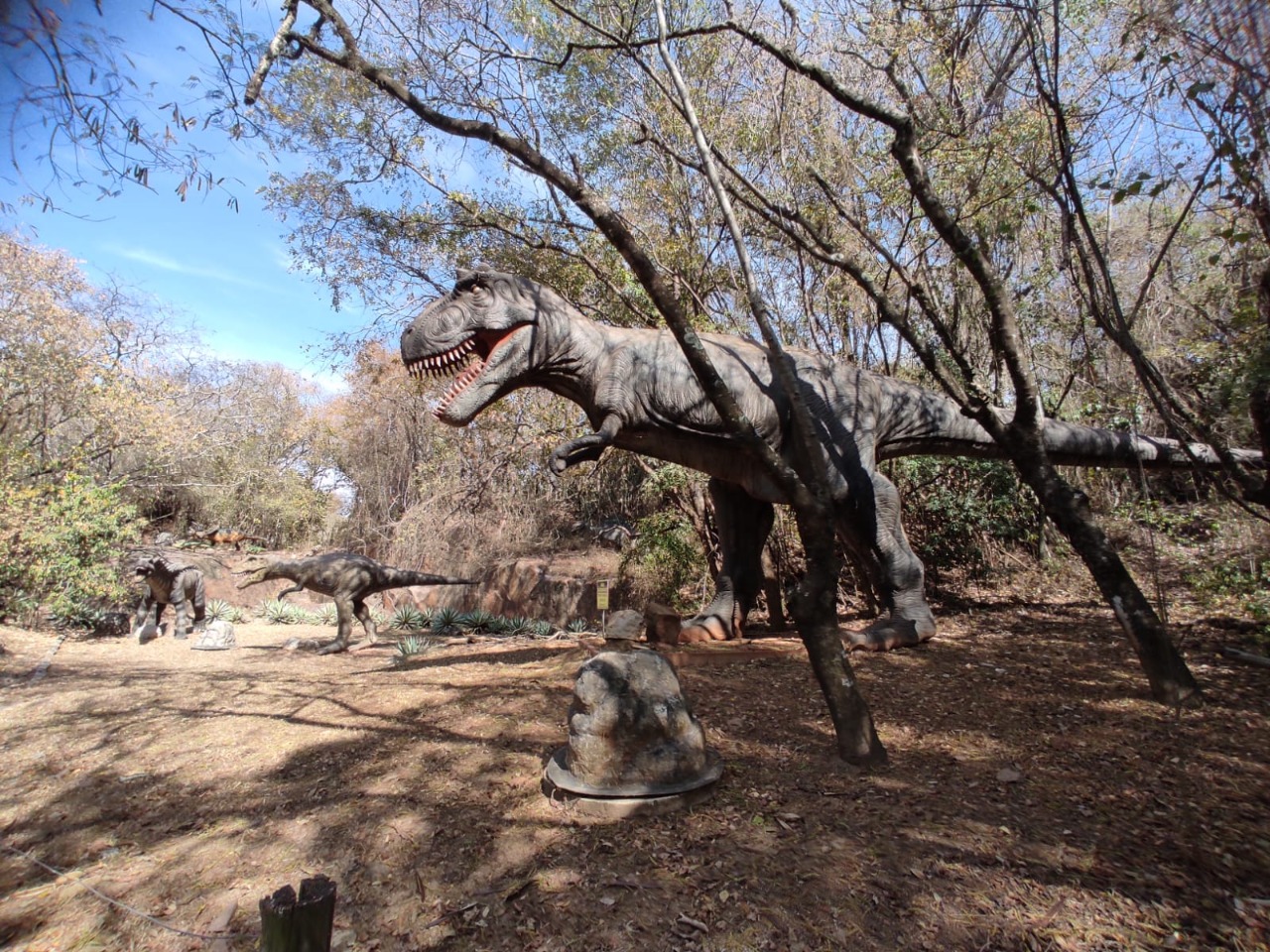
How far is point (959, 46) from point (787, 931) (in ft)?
24.8

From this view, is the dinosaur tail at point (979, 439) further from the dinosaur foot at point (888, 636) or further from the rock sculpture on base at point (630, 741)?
the rock sculpture on base at point (630, 741)

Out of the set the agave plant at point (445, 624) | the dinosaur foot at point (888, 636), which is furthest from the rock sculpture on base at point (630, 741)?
the agave plant at point (445, 624)

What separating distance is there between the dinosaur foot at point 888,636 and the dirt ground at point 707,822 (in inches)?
4.9

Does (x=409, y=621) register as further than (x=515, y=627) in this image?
Yes

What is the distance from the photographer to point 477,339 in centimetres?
419

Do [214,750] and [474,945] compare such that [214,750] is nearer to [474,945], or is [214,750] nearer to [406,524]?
[474,945]

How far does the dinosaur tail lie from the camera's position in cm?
505

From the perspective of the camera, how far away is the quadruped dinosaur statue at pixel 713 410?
4.11 metres

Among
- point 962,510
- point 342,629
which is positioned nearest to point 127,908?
point 342,629

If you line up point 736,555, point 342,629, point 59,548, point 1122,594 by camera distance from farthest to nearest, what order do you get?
point 59,548 < point 342,629 < point 736,555 < point 1122,594

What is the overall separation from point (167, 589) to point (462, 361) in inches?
302

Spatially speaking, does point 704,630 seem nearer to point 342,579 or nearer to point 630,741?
point 630,741

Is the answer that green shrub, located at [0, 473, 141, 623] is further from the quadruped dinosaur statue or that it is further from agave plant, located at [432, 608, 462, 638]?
the quadruped dinosaur statue

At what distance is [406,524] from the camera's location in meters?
12.3
